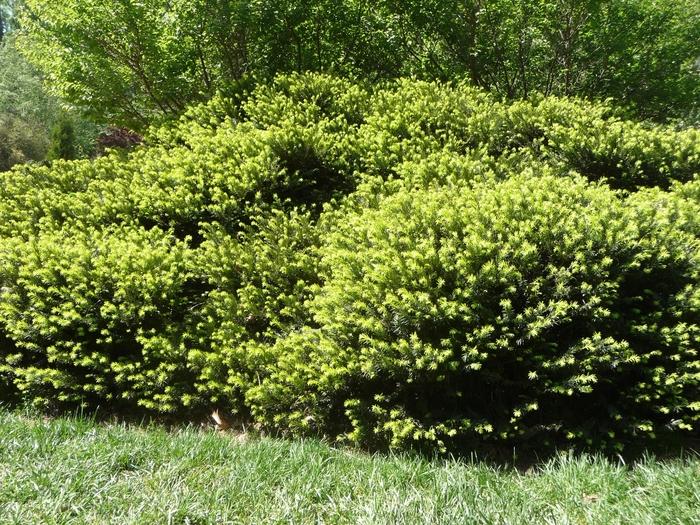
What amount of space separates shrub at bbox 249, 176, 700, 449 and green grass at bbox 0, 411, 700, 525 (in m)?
0.32

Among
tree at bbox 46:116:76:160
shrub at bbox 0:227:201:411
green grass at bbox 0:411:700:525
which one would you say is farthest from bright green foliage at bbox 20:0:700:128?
tree at bbox 46:116:76:160

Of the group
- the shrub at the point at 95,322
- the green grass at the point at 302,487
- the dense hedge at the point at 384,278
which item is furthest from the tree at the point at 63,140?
the green grass at the point at 302,487

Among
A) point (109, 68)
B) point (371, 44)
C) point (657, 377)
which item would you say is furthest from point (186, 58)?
point (657, 377)

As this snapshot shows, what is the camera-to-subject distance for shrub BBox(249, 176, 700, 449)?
3225mm

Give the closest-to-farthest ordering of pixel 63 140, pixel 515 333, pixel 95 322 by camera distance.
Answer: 1. pixel 515 333
2. pixel 95 322
3. pixel 63 140

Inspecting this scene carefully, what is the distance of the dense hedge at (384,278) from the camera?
3295 mm

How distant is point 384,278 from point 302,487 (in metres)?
1.43

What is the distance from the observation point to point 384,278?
3492 mm

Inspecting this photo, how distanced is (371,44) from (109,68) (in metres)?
4.13

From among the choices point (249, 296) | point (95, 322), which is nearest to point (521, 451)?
point (249, 296)

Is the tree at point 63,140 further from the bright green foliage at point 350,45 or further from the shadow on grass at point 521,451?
the shadow on grass at point 521,451

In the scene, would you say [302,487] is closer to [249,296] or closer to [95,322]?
[249,296]

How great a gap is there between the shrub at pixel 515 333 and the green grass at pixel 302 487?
322 mm

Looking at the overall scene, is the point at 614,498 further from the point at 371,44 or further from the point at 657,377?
the point at 371,44
